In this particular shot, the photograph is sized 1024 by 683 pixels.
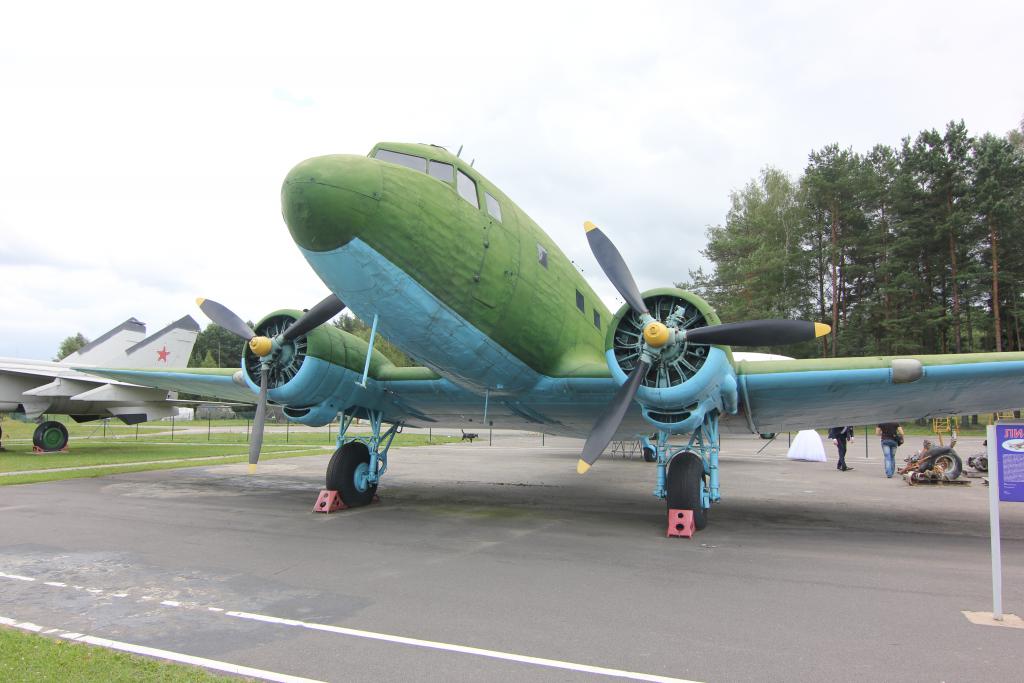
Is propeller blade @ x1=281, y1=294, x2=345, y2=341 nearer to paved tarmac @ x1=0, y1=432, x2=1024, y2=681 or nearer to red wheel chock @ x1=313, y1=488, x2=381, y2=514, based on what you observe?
red wheel chock @ x1=313, y1=488, x2=381, y2=514

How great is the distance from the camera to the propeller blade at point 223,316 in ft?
35.0

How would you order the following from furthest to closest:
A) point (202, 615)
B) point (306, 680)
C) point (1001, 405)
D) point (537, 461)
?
point (537, 461) → point (1001, 405) → point (202, 615) → point (306, 680)

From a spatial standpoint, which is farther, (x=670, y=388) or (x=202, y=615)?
(x=670, y=388)

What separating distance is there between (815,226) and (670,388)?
44873 millimetres

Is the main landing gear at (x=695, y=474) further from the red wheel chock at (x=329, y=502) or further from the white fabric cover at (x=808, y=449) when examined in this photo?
the white fabric cover at (x=808, y=449)

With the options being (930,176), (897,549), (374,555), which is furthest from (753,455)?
(930,176)

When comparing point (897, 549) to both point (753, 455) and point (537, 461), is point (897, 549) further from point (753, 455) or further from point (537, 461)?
point (753, 455)

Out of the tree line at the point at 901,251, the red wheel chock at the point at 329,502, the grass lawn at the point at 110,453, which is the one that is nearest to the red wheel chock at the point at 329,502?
the red wheel chock at the point at 329,502

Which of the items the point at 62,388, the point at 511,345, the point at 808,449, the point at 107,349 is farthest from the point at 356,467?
the point at 107,349

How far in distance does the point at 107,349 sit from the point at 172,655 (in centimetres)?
2762

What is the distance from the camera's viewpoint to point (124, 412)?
24.8 meters

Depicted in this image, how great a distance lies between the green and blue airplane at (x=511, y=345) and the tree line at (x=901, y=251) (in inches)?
1445

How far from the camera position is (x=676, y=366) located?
8.13m

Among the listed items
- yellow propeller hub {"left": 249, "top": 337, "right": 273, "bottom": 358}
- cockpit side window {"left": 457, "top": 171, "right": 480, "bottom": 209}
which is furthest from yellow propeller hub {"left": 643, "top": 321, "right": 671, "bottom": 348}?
yellow propeller hub {"left": 249, "top": 337, "right": 273, "bottom": 358}
